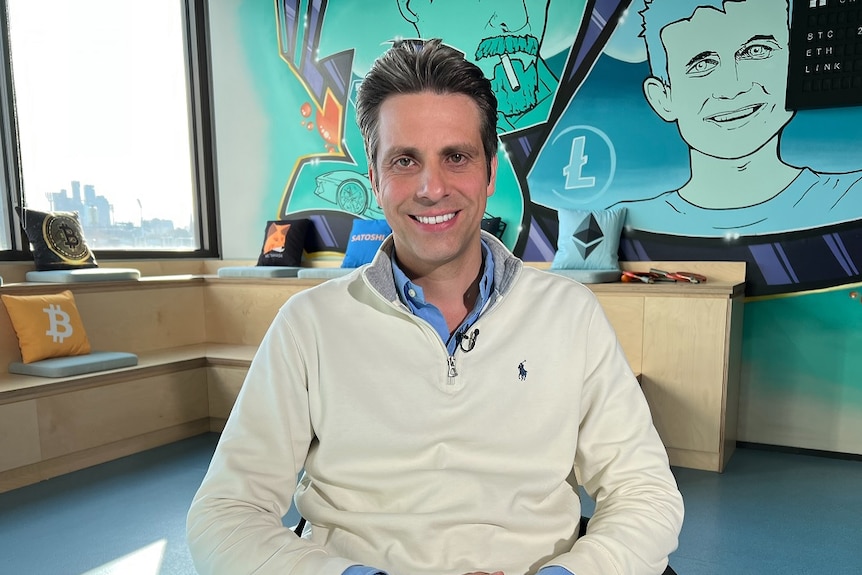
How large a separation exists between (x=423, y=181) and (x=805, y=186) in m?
2.77

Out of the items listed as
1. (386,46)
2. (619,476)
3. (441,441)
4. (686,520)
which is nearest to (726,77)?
(386,46)

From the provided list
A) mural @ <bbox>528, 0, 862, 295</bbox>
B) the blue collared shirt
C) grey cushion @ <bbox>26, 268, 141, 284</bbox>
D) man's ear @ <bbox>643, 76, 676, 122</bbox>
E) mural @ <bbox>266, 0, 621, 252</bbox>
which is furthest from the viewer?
mural @ <bbox>266, 0, 621, 252</bbox>

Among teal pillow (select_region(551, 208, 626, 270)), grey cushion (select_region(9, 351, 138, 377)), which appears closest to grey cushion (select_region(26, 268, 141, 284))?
grey cushion (select_region(9, 351, 138, 377))

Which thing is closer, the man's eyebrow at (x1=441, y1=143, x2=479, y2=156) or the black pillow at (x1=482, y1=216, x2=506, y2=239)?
the man's eyebrow at (x1=441, y1=143, x2=479, y2=156)

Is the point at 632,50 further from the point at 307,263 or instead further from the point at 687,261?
the point at 307,263

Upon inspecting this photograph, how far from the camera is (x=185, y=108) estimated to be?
4812 millimetres

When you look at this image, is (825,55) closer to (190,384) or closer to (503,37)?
(503,37)

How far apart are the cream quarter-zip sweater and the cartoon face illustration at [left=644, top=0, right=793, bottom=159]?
2559 millimetres

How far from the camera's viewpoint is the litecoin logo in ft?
11.9

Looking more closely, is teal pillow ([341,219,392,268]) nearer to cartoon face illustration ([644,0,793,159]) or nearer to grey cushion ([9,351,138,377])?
grey cushion ([9,351,138,377])

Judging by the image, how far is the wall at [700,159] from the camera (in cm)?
302

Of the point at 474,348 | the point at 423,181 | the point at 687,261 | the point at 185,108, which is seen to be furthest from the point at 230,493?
the point at 185,108

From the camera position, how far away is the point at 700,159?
3240 millimetres

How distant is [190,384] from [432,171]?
292 centimetres
